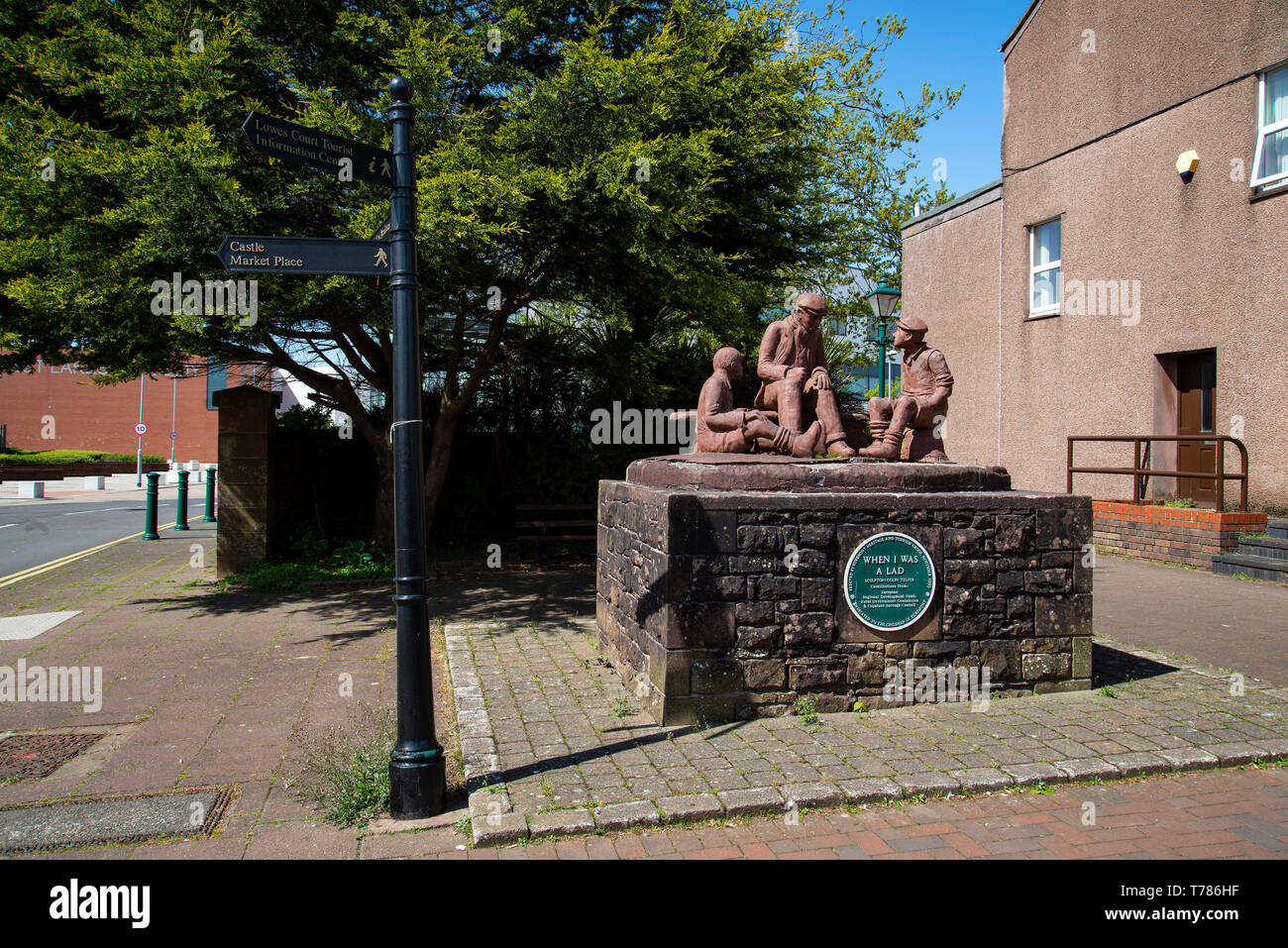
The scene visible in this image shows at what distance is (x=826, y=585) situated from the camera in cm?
527

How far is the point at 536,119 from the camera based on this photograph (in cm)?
857

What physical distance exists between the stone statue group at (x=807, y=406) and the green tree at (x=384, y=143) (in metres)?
2.52

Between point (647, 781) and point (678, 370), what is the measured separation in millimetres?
8563

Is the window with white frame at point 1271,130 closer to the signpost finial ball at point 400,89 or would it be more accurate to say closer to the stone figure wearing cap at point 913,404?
the stone figure wearing cap at point 913,404

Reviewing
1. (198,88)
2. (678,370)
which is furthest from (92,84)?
(678,370)

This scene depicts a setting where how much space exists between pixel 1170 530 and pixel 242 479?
1143cm

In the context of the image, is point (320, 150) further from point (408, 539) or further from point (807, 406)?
point (807, 406)

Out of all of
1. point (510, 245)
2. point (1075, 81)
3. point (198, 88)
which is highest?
point (1075, 81)

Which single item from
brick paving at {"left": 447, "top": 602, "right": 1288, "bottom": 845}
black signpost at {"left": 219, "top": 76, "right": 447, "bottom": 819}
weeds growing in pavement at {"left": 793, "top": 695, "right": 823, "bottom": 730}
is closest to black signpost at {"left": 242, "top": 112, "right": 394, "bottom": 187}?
black signpost at {"left": 219, "top": 76, "right": 447, "bottom": 819}

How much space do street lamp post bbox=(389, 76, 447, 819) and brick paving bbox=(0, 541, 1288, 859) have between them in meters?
0.21

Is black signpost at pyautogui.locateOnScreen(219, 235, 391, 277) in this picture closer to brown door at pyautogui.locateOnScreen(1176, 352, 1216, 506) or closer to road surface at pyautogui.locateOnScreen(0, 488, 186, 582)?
road surface at pyautogui.locateOnScreen(0, 488, 186, 582)

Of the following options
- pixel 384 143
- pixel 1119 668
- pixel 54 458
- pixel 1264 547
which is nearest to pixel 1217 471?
pixel 1264 547

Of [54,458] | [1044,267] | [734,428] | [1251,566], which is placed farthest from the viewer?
[54,458]

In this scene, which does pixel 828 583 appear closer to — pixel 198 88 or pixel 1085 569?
pixel 1085 569
